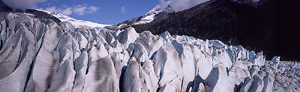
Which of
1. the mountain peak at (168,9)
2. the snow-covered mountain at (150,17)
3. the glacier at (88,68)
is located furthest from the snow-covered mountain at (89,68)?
the mountain peak at (168,9)

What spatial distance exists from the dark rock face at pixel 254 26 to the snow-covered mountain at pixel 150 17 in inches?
2256

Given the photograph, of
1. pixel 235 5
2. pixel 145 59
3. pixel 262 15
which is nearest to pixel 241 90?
pixel 145 59

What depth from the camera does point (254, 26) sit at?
58156mm

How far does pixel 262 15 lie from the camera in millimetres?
60594

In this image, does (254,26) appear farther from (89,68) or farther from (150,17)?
(150,17)

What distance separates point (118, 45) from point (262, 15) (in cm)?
7188

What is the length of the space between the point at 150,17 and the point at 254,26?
8977cm

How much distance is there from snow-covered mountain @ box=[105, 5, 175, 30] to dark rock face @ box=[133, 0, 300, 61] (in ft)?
188

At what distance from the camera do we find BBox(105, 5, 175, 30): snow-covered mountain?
113562mm

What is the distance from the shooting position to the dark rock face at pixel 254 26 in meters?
56.1

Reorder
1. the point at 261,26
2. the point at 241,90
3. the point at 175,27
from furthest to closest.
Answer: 1. the point at 175,27
2. the point at 261,26
3. the point at 241,90

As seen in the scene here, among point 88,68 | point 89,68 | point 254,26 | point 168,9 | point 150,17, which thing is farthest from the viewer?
point 168,9

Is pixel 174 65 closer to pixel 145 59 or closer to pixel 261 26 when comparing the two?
pixel 145 59

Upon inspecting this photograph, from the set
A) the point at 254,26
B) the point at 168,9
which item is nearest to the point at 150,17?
the point at 168,9
